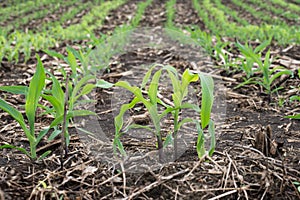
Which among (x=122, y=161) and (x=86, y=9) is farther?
(x=86, y=9)

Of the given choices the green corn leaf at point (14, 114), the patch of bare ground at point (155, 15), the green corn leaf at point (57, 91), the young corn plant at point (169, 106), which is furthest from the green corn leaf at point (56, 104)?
the patch of bare ground at point (155, 15)

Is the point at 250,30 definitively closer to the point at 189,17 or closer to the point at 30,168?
the point at 189,17

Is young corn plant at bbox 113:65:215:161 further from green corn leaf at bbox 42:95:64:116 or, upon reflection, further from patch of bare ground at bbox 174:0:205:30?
patch of bare ground at bbox 174:0:205:30

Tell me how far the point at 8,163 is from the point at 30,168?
6.5 inches

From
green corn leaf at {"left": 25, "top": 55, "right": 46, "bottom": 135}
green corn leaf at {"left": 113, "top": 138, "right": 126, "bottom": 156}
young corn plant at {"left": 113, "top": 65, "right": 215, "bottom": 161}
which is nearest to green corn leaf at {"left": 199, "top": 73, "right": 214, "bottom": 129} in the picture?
young corn plant at {"left": 113, "top": 65, "right": 215, "bottom": 161}

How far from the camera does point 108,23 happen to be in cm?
889

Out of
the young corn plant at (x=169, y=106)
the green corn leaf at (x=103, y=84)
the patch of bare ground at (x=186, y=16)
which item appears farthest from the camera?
the patch of bare ground at (x=186, y=16)

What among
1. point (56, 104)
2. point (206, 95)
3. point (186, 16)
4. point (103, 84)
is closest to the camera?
point (206, 95)

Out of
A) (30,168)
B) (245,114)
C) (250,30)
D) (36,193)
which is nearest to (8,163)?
(30,168)

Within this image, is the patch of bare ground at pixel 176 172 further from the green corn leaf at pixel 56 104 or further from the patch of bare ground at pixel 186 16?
the patch of bare ground at pixel 186 16

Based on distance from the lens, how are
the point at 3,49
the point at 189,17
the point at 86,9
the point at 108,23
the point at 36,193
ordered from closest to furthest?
1. the point at 36,193
2. the point at 3,49
3. the point at 108,23
4. the point at 189,17
5. the point at 86,9

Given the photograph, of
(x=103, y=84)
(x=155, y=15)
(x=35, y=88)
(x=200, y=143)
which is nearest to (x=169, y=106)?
(x=200, y=143)

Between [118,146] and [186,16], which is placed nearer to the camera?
[118,146]

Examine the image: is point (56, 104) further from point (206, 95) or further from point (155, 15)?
point (155, 15)
